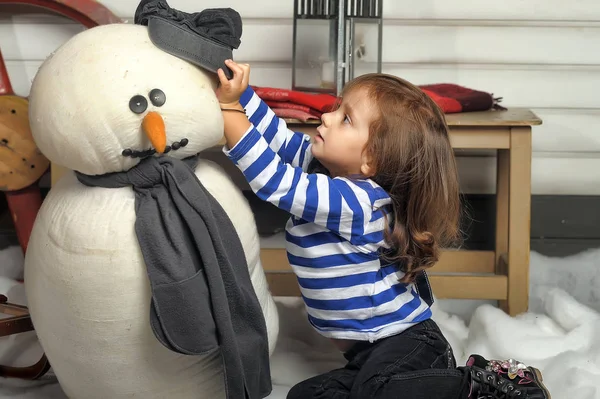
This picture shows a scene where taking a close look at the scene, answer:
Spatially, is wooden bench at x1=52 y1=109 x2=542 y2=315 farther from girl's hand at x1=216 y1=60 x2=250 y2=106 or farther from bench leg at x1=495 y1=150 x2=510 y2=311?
girl's hand at x1=216 y1=60 x2=250 y2=106

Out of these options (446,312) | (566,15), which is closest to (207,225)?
(446,312)

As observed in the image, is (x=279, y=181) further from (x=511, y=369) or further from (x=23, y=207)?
(x=23, y=207)

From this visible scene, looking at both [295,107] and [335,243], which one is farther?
[295,107]

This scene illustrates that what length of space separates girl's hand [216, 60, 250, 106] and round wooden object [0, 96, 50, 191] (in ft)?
2.10

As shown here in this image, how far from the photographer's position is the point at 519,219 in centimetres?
166

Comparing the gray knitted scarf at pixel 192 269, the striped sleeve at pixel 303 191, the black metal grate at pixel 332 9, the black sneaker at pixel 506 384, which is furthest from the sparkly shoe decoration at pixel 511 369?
the black metal grate at pixel 332 9

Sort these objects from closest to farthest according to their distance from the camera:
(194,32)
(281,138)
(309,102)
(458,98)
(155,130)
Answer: (155,130) < (194,32) < (281,138) < (309,102) < (458,98)

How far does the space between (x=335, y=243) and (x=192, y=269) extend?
30cm

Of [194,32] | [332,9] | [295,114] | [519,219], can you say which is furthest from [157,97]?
[519,219]

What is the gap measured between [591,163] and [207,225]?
4.13 feet

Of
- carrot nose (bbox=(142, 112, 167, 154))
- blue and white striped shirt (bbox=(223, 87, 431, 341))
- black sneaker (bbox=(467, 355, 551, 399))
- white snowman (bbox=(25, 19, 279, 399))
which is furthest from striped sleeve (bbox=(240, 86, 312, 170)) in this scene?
black sneaker (bbox=(467, 355, 551, 399))

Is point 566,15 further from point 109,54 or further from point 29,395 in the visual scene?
point 29,395

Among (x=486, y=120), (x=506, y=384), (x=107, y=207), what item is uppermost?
(x=486, y=120)

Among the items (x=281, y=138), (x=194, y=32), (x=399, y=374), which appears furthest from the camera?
(x=281, y=138)
